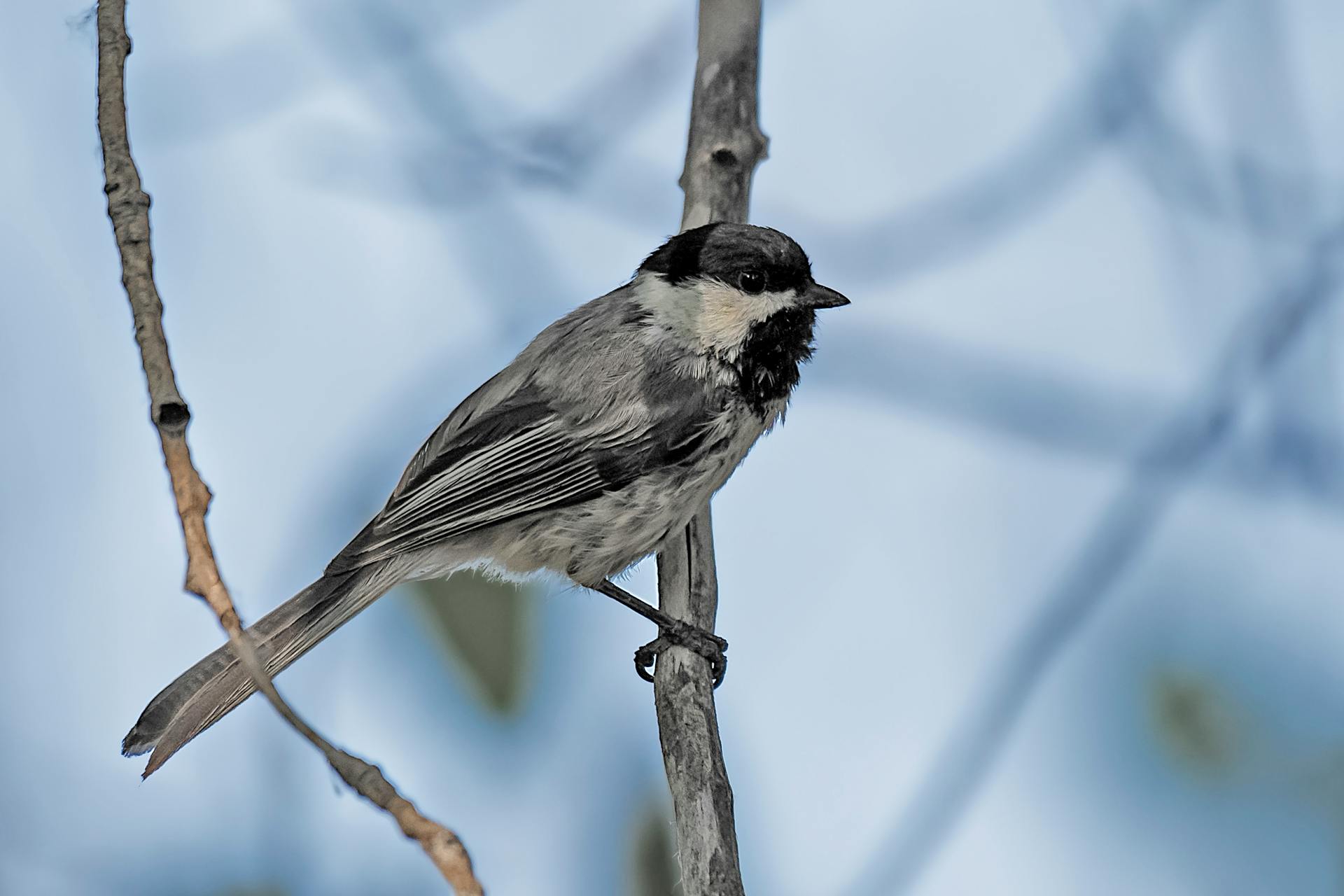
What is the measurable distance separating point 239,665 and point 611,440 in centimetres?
88

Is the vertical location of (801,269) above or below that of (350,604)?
above

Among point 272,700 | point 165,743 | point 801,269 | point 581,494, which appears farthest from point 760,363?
point 272,700

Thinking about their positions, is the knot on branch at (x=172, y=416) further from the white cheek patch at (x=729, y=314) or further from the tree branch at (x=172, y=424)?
the white cheek patch at (x=729, y=314)

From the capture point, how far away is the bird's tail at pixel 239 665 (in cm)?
221

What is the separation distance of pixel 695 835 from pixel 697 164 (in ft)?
5.33

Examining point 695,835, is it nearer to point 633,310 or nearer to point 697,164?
point 633,310

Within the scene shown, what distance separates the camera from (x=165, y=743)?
222cm

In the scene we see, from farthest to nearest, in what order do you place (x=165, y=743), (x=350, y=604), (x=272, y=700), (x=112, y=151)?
1. (x=350, y=604)
2. (x=165, y=743)
3. (x=112, y=151)
4. (x=272, y=700)

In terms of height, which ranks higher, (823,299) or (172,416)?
(823,299)

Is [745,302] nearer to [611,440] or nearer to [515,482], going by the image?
[611,440]

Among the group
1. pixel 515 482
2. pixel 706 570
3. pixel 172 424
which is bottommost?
pixel 172 424

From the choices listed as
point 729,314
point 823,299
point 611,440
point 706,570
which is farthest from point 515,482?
point 823,299

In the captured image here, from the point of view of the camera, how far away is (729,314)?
2.83 meters

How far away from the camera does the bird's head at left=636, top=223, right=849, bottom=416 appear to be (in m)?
2.79
